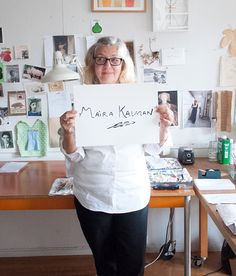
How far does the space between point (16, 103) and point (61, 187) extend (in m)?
0.72

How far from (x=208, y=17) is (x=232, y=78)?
1.31 ft

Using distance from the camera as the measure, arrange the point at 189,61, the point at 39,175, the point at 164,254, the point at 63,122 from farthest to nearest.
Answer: the point at 164,254 < the point at 189,61 < the point at 39,175 < the point at 63,122

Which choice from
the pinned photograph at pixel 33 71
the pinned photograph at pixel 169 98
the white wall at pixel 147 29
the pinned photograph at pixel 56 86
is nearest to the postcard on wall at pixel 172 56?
the white wall at pixel 147 29

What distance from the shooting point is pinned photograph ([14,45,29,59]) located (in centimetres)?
206

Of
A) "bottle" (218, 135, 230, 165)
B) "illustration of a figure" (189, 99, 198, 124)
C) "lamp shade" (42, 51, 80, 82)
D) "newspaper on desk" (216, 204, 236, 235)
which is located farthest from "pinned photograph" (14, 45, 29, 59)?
"newspaper on desk" (216, 204, 236, 235)

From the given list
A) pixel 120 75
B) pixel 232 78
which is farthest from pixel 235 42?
pixel 120 75

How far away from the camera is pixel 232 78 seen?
2100 mm

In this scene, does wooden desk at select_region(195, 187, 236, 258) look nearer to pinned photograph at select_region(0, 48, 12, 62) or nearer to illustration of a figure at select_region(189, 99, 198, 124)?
illustration of a figure at select_region(189, 99, 198, 124)

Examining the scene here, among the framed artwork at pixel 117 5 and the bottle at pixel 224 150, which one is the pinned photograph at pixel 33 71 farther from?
the bottle at pixel 224 150

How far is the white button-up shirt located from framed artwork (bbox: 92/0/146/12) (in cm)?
103

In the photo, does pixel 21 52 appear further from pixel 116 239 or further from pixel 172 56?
pixel 116 239

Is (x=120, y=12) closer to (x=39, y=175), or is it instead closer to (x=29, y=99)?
(x=29, y=99)

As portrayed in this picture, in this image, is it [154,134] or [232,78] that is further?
[232,78]

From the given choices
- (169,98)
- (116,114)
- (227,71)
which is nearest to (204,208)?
(169,98)
